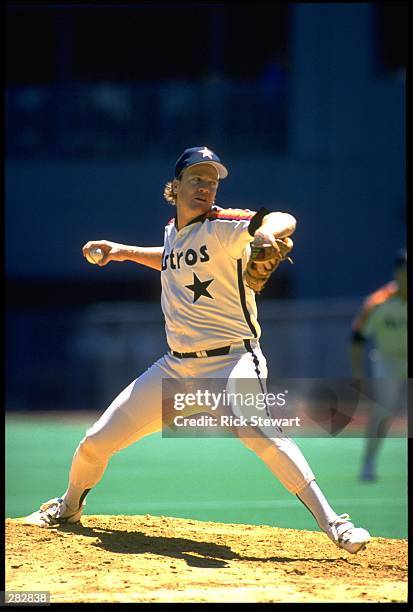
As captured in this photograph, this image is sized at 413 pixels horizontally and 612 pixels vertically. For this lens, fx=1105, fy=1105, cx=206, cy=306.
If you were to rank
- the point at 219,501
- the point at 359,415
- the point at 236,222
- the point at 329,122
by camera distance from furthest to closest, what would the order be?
the point at 329,122 < the point at 359,415 < the point at 219,501 < the point at 236,222

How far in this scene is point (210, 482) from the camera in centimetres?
1016

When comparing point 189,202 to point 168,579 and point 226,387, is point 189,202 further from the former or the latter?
point 168,579

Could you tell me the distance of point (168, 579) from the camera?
552cm

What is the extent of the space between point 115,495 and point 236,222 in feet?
13.3

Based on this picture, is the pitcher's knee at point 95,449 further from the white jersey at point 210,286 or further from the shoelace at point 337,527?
the shoelace at point 337,527

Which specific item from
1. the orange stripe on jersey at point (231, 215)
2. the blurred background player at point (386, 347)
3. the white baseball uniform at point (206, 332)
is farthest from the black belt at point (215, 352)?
the blurred background player at point (386, 347)

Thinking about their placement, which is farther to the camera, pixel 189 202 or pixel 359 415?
pixel 359 415

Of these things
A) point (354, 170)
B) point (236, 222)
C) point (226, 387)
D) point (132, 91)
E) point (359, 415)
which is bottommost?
point (359, 415)

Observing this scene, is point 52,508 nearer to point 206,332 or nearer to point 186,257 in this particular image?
point 206,332

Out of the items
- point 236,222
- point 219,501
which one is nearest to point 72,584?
point 236,222

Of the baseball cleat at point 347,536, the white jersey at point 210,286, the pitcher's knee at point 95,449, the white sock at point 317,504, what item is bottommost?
the baseball cleat at point 347,536

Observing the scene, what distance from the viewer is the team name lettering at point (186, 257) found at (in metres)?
6.10

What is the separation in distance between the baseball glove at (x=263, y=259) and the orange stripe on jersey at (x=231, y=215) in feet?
1.41

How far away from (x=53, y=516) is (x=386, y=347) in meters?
4.65
